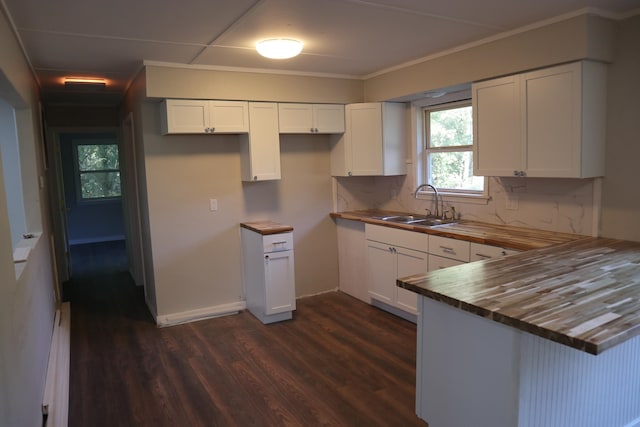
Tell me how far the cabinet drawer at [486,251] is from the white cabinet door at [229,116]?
7.30 ft

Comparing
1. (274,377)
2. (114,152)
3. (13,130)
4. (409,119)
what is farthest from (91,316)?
(114,152)

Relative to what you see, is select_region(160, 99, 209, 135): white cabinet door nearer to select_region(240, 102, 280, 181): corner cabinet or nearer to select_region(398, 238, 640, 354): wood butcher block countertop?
select_region(240, 102, 280, 181): corner cabinet

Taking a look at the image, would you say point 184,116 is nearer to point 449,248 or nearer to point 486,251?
point 449,248

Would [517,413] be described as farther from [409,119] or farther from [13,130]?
[13,130]

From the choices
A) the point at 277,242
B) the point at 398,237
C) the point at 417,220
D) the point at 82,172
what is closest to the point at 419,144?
the point at 417,220

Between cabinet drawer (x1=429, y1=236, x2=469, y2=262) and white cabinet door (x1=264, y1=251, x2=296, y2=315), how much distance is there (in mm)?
1292

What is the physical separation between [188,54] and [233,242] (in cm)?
180

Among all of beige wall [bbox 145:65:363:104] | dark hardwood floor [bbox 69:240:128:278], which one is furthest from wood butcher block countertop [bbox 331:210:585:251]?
dark hardwood floor [bbox 69:240:128:278]

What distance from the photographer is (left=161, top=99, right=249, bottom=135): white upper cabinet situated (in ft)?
12.7

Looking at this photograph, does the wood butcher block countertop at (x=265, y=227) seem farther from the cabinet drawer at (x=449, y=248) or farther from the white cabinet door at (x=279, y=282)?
the cabinet drawer at (x=449, y=248)

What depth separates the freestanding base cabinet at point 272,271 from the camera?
4.09 metres

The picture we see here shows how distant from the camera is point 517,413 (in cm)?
175

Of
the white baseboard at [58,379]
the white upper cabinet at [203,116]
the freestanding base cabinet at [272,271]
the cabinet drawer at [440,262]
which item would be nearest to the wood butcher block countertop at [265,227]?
the freestanding base cabinet at [272,271]

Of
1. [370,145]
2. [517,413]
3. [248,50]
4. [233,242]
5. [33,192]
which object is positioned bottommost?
[517,413]
